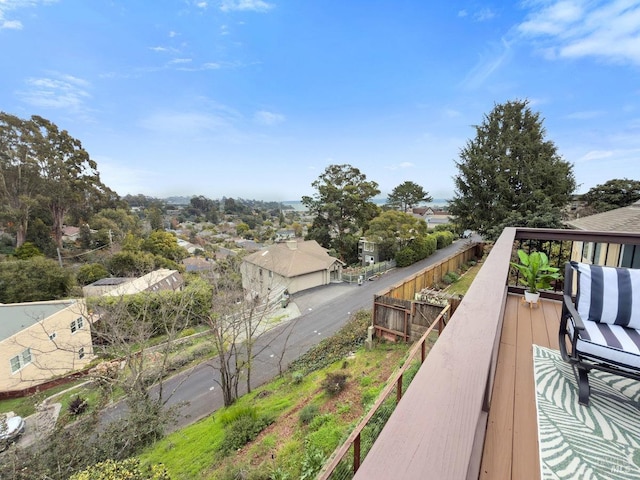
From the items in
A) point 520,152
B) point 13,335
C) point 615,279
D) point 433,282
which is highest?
point 520,152

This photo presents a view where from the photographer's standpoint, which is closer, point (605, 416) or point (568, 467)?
point (568, 467)

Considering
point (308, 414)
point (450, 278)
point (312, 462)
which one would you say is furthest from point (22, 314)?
point (450, 278)

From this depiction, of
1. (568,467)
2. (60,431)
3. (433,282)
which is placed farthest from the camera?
(433,282)

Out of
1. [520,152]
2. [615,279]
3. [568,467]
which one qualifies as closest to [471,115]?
[520,152]

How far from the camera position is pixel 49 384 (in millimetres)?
10539

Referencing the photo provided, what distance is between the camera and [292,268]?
17812mm

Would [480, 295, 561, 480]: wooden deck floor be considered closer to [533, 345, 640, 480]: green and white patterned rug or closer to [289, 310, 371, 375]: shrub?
[533, 345, 640, 480]: green and white patterned rug

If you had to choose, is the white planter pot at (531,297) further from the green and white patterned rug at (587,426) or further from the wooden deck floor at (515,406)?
the green and white patterned rug at (587,426)

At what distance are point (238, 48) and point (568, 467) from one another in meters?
18.2

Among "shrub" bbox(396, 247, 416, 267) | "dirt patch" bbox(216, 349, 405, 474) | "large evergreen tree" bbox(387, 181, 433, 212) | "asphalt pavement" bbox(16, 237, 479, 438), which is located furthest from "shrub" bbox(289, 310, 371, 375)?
"large evergreen tree" bbox(387, 181, 433, 212)

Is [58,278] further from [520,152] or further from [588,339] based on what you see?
[520,152]

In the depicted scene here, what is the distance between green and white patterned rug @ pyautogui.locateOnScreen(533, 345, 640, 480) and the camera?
1309mm

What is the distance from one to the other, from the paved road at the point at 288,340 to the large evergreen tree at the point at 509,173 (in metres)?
6.52

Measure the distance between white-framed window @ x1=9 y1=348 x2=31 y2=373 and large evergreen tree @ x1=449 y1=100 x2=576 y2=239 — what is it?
2055 centimetres
